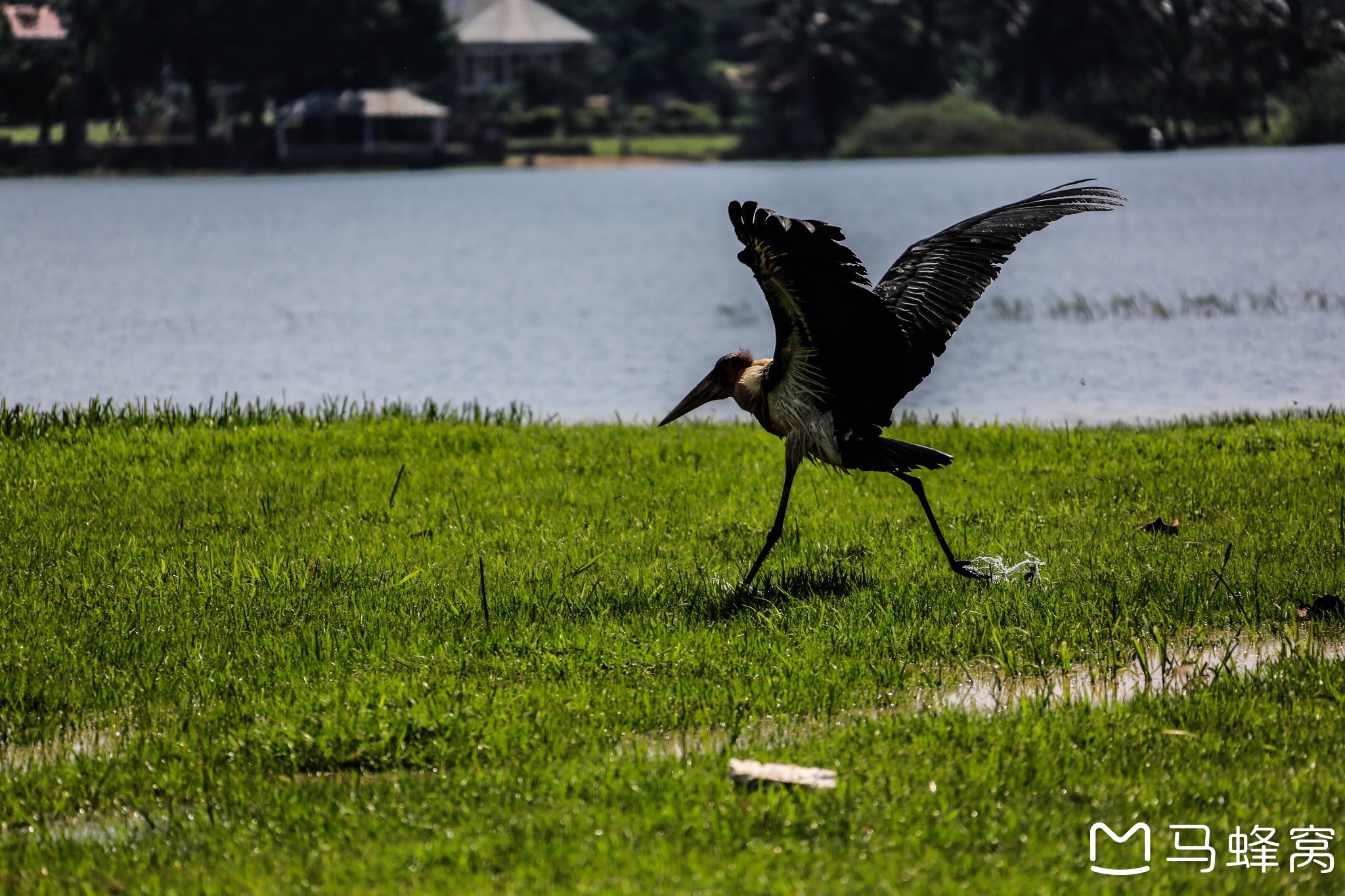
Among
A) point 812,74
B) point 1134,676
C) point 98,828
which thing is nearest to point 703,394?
point 1134,676

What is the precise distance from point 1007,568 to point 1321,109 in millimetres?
76994

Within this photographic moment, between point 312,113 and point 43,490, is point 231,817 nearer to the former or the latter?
point 43,490

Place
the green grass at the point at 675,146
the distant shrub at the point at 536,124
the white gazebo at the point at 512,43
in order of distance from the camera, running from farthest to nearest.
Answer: the white gazebo at the point at 512,43
the distant shrub at the point at 536,124
the green grass at the point at 675,146

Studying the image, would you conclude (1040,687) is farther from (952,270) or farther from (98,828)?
(98,828)

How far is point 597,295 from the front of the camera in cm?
3067

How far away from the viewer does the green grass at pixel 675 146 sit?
8962 centimetres

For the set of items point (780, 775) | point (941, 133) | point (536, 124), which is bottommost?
point (780, 775)

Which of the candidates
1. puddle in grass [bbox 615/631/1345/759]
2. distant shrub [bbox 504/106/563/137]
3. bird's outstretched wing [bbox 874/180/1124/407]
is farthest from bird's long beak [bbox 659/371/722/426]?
distant shrub [bbox 504/106/563/137]

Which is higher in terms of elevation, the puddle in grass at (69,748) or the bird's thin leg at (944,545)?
the bird's thin leg at (944,545)

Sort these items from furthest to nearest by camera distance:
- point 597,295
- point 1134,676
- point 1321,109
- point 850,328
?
point 1321,109 → point 597,295 → point 850,328 → point 1134,676

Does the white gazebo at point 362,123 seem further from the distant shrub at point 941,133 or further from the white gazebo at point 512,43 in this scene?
the distant shrub at point 941,133

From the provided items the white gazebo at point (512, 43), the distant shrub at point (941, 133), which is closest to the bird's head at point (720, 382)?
the distant shrub at point (941, 133)

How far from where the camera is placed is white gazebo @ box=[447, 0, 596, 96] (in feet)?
336

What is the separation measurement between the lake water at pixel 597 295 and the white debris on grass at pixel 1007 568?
7942 millimetres
